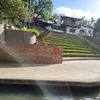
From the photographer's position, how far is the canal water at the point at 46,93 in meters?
7.50

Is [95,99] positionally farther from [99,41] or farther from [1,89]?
[99,41]

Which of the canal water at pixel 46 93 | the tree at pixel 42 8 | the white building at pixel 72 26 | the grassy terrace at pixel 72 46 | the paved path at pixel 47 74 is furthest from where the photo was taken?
the white building at pixel 72 26

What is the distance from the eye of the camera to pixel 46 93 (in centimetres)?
788

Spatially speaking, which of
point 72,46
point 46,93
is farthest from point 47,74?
point 72,46

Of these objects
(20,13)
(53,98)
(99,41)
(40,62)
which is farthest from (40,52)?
(99,41)

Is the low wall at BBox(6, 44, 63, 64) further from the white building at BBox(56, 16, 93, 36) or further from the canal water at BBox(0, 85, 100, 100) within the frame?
the white building at BBox(56, 16, 93, 36)

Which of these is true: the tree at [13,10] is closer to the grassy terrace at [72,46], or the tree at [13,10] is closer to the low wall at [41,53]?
the low wall at [41,53]

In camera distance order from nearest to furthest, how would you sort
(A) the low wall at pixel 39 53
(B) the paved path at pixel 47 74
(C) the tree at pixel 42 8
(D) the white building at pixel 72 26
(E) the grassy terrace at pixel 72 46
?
(B) the paved path at pixel 47 74 → (A) the low wall at pixel 39 53 → (E) the grassy terrace at pixel 72 46 → (C) the tree at pixel 42 8 → (D) the white building at pixel 72 26

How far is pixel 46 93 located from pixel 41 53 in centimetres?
528

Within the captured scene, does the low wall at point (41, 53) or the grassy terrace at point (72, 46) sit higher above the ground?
the low wall at point (41, 53)

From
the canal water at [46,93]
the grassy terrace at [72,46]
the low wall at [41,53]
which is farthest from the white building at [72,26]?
the canal water at [46,93]

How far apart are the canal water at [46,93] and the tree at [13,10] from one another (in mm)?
3854

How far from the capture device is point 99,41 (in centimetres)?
2578

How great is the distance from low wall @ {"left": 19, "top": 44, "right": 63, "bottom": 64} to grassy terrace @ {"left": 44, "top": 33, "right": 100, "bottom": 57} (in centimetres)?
340
